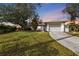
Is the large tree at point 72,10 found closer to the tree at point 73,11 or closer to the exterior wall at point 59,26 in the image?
the tree at point 73,11

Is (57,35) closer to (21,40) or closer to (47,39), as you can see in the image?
(47,39)

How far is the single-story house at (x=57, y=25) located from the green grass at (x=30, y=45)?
9 centimetres

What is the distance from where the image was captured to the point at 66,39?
2.91 meters

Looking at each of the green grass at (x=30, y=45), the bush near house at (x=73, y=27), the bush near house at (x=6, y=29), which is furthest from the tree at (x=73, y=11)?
the bush near house at (x=6, y=29)

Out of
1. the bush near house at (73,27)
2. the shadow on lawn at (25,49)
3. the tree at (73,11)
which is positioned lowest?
the shadow on lawn at (25,49)

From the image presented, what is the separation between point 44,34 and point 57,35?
0.45 feet

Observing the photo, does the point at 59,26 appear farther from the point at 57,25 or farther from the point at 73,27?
the point at 73,27

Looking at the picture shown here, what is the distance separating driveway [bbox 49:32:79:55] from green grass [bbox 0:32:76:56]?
4 cm

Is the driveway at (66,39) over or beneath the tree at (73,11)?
beneath

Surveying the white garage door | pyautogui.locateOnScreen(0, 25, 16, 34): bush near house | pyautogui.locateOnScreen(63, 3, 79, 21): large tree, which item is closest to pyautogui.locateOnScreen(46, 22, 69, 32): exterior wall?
the white garage door

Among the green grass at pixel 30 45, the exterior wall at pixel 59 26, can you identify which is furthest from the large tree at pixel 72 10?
the green grass at pixel 30 45

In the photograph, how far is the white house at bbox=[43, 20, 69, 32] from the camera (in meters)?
2.91

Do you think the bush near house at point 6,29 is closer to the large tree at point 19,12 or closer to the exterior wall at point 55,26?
the large tree at point 19,12

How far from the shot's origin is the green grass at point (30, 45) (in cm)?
283
